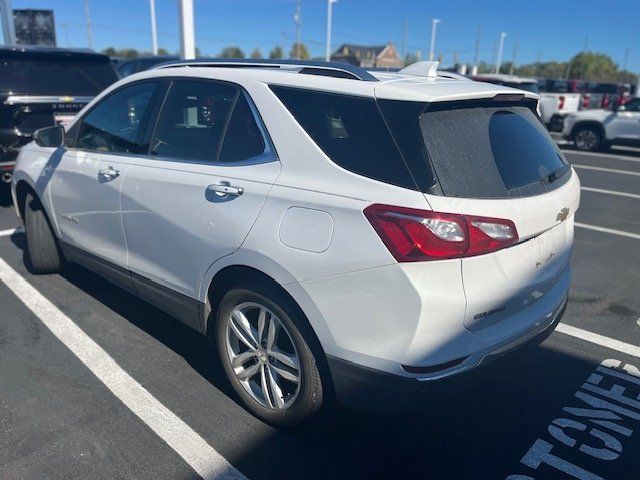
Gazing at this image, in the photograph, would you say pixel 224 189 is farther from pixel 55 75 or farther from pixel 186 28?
pixel 186 28

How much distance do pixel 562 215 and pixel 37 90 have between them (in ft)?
20.9

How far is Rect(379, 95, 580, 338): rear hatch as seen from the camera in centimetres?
224

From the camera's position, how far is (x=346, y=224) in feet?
7.47

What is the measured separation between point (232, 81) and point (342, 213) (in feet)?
3.80

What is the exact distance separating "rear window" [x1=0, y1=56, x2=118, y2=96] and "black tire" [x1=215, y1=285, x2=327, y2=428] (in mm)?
5285

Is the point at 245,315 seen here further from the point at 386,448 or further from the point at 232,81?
the point at 232,81

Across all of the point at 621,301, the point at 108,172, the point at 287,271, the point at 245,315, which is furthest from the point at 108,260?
the point at 621,301

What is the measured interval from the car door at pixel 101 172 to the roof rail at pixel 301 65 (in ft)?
1.25

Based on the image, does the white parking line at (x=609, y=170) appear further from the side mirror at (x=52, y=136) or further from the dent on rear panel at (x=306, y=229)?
the dent on rear panel at (x=306, y=229)

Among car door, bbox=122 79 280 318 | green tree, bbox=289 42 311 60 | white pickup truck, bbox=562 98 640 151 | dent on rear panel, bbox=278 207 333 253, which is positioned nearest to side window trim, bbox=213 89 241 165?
car door, bbox=122 79 280 318

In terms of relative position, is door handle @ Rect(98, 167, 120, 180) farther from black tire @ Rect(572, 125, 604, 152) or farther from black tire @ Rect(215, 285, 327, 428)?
black tire @ Rect(572, 125, 604, 152)

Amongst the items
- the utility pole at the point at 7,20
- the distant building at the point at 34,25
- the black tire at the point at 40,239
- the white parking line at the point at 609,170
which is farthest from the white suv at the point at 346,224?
the distant building at the point at 34,25

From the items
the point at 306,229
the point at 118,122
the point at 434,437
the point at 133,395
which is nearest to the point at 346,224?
Result: the point at 306,229

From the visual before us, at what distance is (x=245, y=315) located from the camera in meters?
2.83
